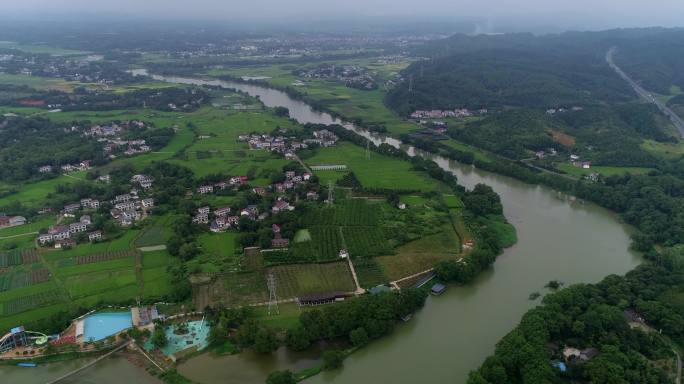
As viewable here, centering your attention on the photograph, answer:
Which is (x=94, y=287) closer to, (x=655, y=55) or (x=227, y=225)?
(x=227, y=225)

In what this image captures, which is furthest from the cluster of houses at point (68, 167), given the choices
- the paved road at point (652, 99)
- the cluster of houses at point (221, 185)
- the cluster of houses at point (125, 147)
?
the paved road at point (652, 99)

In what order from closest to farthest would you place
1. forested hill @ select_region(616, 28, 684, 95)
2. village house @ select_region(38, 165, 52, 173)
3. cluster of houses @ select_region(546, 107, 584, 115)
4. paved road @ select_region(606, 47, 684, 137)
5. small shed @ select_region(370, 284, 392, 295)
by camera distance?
small shed @ select_region(370, 284, 392, 295), village house @ select_region(38, 165, 52, 173), paved road @ select_region(606, 47, 684, 137), cluster of houses @ select_region(546, 107, 584, 115), forested hill @ select_region(616, 28, 684, 95)

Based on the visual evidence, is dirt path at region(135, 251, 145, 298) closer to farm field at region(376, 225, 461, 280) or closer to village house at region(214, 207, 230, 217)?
village house at region(214, 207, 230, 217)

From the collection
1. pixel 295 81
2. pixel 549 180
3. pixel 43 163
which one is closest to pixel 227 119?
pixel 43 163

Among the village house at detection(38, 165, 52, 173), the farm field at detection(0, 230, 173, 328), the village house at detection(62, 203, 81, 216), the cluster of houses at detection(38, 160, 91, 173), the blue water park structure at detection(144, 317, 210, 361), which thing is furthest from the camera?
the cluster of houses at detection(38, 160, 91, 173)

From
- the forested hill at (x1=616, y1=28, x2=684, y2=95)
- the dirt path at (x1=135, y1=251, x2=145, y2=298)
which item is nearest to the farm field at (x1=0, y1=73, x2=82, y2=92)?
the dirt path at (x1=135, y1=251, x2=145, y2=298)
